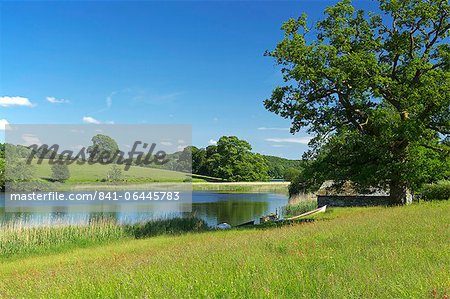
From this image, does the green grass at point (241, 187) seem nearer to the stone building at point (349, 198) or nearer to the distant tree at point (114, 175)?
the distant tree at point (114, 175)

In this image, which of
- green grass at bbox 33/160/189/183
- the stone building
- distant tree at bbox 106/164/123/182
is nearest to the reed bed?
the stone building

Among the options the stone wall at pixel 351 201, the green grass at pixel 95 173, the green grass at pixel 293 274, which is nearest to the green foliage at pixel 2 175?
the green grass at pixel 95 173

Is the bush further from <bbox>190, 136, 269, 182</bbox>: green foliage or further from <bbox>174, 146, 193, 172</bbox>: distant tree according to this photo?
<bbox>190, 136, 269, 182</bbox>: green foliage

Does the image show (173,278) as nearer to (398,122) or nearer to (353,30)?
(398,122)

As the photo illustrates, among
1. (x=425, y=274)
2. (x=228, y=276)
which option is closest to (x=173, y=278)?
(x=228, y=276)

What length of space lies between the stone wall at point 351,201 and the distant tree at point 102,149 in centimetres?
2919

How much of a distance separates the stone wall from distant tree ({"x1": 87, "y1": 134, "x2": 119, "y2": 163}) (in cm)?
2919

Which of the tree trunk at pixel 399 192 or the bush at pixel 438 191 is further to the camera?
the bush at pixel 438 191

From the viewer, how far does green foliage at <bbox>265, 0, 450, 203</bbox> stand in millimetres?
18672

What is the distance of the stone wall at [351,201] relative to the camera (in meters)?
35.9

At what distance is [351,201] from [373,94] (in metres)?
20.3

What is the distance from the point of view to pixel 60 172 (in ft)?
212

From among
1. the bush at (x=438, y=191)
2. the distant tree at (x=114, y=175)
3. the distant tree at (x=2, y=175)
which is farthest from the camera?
the distant tree at (x=2, y=175)

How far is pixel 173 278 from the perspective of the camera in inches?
250
